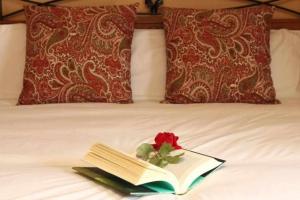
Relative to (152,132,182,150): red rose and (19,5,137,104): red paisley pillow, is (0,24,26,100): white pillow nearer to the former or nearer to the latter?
(19,5,137,104): red paisley pillow

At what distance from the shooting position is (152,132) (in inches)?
58.0

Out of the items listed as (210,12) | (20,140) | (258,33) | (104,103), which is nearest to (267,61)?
(258,33)

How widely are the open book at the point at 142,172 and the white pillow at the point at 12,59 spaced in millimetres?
1075

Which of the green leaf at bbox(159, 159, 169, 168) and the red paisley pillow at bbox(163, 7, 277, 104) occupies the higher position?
the red paisley pillow at bbox(163, 7, 277, 104)

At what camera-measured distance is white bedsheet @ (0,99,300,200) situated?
38.7 inches

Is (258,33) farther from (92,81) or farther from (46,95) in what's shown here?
(46,95)

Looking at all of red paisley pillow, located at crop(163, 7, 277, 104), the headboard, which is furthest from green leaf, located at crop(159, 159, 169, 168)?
the headboard

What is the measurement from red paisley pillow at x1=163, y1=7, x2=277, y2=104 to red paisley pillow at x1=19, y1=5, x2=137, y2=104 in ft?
0.76

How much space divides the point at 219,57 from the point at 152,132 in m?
0.60

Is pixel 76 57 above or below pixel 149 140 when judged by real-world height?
above

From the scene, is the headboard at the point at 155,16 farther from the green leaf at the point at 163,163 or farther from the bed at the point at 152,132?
the green leaf at the point at 163,163

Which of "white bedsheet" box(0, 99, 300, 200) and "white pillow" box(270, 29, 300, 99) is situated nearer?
"white bedsheet" box(0, 99, 300, 200)

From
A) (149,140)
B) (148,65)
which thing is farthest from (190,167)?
(148,65)

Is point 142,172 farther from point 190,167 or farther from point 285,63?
point 285,63
